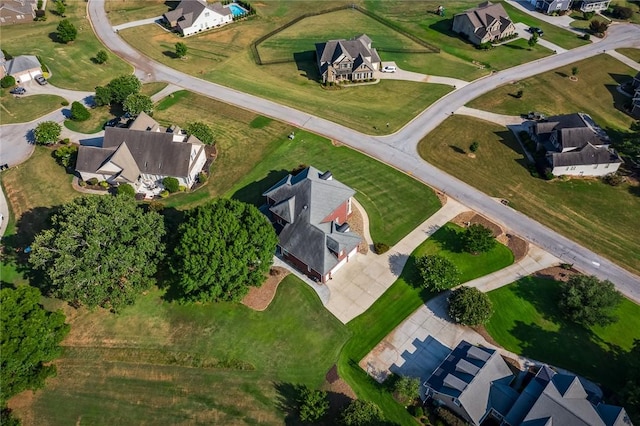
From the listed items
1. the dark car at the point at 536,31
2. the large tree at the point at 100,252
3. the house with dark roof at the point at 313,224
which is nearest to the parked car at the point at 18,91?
the large tree at the point at 100,252

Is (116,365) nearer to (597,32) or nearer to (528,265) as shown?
(528,265)

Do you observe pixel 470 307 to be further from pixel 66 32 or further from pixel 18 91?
pixel 66 32

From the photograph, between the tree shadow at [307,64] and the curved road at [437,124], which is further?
the tree shadow at [307,64]

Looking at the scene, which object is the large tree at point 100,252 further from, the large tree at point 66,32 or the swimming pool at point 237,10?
the swimming pool at point 237,10

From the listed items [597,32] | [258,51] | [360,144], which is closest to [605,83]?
[597,32]

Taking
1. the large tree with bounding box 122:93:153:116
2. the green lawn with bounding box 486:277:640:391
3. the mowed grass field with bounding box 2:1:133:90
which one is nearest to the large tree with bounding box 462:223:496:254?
the green lawn with bounding box 486:277:640:391

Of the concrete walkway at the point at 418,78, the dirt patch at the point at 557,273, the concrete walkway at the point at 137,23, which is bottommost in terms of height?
the dirt patch at the point at 557,273

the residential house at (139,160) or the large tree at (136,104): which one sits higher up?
the large tree at (136,104)

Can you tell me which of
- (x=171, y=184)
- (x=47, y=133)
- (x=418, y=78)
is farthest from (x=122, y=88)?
(x=418, y=78)
